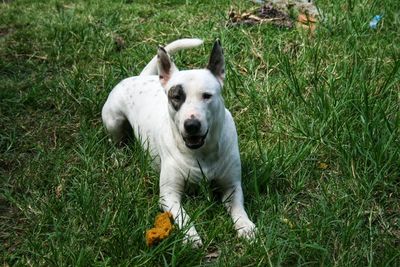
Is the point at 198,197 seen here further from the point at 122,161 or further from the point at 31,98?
the point at 31,98

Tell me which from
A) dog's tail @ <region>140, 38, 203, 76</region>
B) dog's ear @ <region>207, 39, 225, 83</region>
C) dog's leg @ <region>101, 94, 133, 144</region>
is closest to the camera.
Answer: dog's ear @ <region>207, 39, 225, 83</region>

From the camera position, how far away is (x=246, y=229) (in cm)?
326

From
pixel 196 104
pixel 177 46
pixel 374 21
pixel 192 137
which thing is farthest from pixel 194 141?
pixel 374 21

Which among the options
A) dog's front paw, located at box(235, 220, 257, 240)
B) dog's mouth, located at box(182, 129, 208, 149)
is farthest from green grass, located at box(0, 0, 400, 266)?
dog's mouth, located at box(182, 129, 208, 149)

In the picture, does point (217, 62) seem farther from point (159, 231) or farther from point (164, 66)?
point (159, 231)

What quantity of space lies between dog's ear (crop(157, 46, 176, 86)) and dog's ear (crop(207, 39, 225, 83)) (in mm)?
235

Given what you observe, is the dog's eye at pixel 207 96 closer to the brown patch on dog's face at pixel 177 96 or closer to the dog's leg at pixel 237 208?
the brown patch on dog's face at pixel 177 96

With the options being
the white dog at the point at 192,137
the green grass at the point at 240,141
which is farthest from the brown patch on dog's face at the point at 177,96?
the green grass at the point at 240,141

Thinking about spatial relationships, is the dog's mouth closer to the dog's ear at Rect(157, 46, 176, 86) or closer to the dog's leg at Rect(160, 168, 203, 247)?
the dog's leg at Rect(160, 168, 203, 247)

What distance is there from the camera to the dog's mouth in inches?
128

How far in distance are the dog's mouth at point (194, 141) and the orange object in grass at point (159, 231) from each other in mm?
394

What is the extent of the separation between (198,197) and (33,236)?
92cm

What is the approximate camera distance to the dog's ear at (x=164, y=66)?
3.58m

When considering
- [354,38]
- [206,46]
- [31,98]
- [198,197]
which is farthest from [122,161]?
[354,38]
